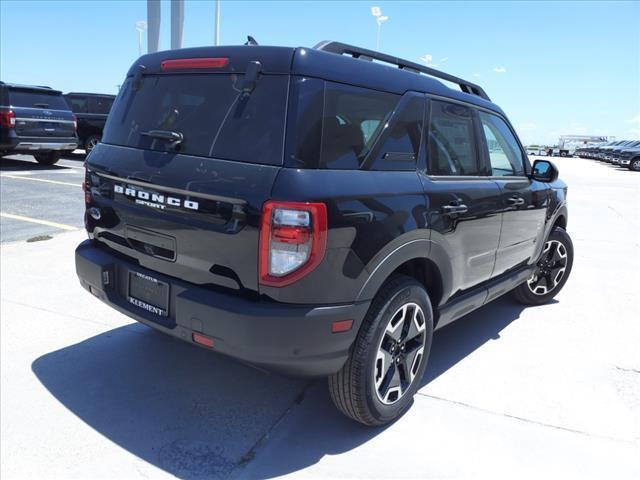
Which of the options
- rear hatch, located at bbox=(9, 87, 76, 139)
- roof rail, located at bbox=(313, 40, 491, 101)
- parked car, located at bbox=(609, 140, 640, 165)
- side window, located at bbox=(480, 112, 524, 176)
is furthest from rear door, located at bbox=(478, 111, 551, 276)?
parked car, located at bbox=(609, 140, 640, 165)

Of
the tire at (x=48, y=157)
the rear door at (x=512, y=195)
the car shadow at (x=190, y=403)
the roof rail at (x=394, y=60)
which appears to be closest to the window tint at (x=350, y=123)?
the roof rail at (x=394, y=60)

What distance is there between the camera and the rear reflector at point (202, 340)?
2.40 meters

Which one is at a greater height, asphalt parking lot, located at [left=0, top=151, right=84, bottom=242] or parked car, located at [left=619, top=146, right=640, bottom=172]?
parked car, located at [left=619, top=146, right=640, bottom=172]

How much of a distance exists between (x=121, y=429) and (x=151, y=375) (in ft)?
1.93

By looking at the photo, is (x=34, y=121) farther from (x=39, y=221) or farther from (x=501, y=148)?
(x=501, y=148)

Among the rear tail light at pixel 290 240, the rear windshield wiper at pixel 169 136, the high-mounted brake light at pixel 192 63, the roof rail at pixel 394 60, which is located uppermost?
the roof rail at pixel 394 60

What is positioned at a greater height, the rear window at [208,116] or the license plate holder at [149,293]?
the rear window at [208,116]

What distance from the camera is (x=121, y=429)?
2686 mm

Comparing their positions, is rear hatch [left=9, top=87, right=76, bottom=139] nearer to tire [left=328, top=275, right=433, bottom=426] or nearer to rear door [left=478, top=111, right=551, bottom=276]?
rear door [left=478, top=111, right=551, bottom=276]

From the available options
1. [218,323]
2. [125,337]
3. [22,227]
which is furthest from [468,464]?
[22,227]

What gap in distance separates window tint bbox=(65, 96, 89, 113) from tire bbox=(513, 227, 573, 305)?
1530cm

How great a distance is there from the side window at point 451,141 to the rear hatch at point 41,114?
39.0 ft

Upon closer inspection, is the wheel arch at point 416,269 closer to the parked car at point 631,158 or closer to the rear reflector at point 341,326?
the rear reflector at point 341,326

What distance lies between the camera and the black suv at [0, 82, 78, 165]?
12.0 metres
